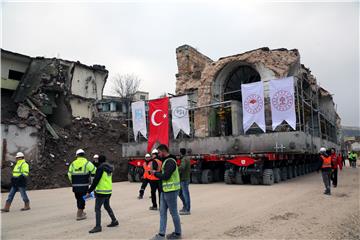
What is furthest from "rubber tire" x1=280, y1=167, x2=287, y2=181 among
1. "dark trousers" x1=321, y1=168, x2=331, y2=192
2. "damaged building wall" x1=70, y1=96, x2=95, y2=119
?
"damaged building wall" x1=70, y1=96, x2=95, y2=119

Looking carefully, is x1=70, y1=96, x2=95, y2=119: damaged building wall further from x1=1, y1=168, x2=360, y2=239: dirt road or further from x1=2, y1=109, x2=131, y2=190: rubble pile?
x1=1, y1=168, x2=360, y2=239: dirt road

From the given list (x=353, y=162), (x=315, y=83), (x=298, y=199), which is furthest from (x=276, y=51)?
(x=353, y=162)

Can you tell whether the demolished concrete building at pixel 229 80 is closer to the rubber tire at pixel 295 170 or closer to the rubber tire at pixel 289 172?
the rubber tire at pixel 289 172

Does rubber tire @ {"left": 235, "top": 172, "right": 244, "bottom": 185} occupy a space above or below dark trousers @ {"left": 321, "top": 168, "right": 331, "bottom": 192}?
below

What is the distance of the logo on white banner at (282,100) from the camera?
15.3 metres

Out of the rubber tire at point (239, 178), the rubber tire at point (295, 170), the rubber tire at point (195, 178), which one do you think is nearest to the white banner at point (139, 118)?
the rubber tire at point (195, 178)

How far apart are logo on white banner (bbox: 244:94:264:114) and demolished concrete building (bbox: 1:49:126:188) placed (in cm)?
1134

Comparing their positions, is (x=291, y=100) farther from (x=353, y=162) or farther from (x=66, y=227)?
(x=353, y=162)

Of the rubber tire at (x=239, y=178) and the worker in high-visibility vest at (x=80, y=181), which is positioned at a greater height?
the worker in high-visibility vest at (x=80, y=181)

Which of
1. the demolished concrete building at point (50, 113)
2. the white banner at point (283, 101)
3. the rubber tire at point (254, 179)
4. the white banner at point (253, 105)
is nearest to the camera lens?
the rubber tire at point (254, 179)

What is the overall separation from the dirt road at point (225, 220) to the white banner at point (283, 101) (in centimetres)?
564

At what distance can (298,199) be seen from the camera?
9.70 meters

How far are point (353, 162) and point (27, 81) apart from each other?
30.6 meters

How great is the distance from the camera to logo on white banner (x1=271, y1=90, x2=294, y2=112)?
50.4 ft
